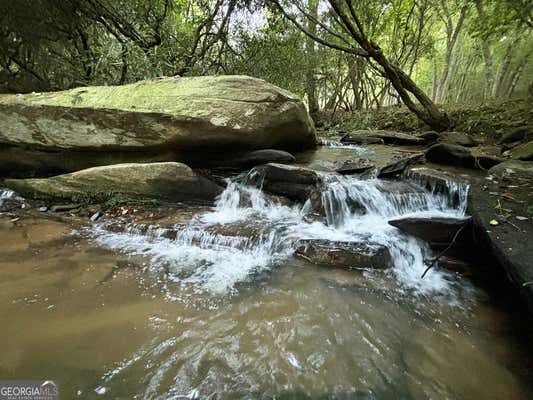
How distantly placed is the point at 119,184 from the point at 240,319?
141 inches

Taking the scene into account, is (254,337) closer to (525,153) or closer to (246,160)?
(246,160)

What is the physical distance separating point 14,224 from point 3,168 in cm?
280

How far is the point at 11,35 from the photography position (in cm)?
790

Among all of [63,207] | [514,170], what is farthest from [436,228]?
[63,207]

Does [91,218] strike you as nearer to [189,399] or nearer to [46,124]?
[46,124]

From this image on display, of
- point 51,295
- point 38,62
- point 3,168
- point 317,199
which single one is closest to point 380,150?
point 317,199

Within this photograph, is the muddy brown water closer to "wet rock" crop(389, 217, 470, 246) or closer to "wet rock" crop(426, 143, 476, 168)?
"wet rock" crop(389, 217, 470, 246)

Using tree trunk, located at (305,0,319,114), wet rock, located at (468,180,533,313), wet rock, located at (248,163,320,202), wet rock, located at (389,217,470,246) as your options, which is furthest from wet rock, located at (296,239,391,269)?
tree trunk, located at (305,0,319,114)

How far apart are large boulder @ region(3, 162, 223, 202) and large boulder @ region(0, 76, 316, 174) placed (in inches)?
24.9

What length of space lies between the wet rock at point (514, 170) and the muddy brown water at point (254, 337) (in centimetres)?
244

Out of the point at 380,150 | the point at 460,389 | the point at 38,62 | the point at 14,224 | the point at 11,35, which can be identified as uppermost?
the point at 11,35

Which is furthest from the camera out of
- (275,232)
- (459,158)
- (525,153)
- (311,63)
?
(311,63)

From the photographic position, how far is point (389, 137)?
8578 mm

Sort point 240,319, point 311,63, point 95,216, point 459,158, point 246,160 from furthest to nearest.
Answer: point 311,63 < point 246,160 < point 459,158 < point 95,216 < point 240,319
